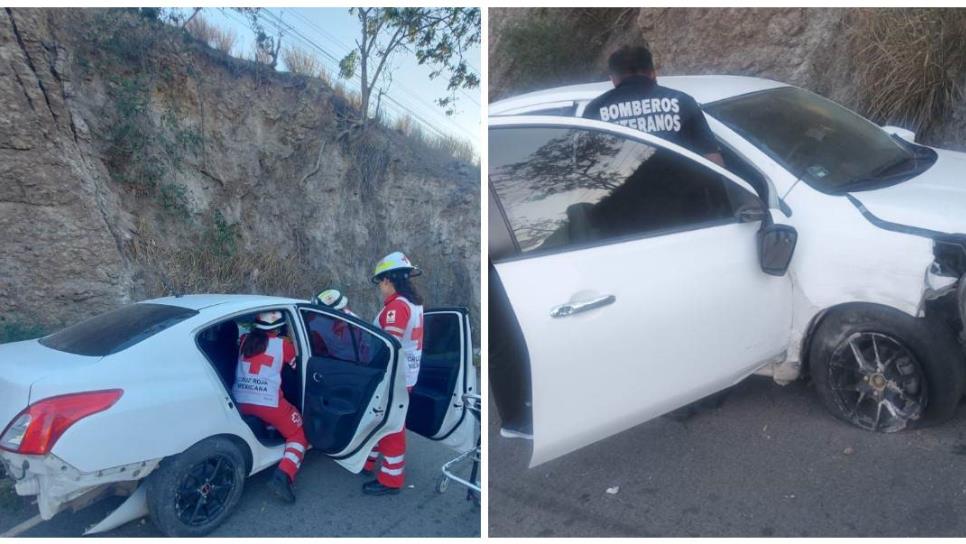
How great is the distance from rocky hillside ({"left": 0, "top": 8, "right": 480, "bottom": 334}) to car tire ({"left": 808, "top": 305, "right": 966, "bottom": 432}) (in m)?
5.03

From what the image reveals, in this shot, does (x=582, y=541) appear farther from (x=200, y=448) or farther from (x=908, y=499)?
(x=200, y=448)

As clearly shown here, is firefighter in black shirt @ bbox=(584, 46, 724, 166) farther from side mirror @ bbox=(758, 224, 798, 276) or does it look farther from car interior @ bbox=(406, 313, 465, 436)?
car interior @ bbox=(406, 313, 465, 436)

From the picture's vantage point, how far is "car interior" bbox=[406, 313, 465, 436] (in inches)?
176

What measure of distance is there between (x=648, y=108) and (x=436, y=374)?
1.90 m

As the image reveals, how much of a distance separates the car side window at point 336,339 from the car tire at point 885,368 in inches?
92.6

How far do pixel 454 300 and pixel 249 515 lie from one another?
5185mm

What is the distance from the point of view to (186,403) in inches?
148

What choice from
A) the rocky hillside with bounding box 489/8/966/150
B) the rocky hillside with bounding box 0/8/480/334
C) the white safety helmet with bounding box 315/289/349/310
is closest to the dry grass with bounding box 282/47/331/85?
the rocky hillside with bounding box 0/8/480/334

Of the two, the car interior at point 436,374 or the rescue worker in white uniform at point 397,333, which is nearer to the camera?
the rescue worker in white uniform at point 397,333

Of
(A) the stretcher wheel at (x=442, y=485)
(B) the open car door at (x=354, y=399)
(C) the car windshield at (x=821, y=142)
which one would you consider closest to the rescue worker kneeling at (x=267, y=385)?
(B) the open car door at (x=354, y=399)

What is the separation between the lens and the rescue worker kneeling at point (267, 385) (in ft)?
14.2

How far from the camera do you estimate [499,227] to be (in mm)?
3203

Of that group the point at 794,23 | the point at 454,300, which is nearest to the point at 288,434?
the point at 454,300

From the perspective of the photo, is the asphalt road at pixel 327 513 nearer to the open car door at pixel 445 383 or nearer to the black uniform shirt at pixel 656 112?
the open car door at pixel 445 383
